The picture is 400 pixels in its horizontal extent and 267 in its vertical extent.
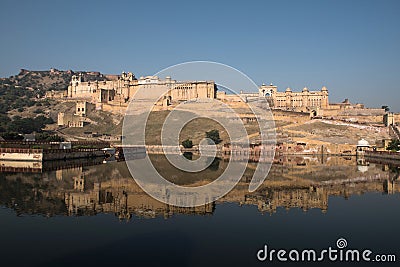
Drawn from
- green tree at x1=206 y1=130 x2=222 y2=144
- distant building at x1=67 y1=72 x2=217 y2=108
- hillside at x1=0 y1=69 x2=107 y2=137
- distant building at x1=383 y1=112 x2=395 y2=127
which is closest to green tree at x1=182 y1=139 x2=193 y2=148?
green tree at x1=206 y1=130 x2=222 y2=144

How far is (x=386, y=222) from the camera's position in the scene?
992cm

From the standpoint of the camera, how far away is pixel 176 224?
9.37 m

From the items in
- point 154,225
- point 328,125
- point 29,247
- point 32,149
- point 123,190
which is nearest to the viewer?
point 29,247

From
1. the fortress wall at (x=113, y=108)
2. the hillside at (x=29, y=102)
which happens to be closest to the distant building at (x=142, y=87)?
the fortress wall at (x=113, y=108)

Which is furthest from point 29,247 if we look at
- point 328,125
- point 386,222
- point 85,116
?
point 85,116

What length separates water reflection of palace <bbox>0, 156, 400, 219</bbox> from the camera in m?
11.0

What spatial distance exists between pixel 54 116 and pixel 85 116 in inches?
259

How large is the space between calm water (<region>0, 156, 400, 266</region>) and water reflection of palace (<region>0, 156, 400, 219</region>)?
0.11 ft

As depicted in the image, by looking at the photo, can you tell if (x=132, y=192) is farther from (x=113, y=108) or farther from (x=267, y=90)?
(x=267, y=90)

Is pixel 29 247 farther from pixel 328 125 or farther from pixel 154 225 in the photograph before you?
pixel 328 125

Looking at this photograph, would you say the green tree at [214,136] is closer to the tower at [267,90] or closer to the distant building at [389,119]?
the distant building at [389,119]

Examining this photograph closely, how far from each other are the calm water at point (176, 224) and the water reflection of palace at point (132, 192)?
34mm

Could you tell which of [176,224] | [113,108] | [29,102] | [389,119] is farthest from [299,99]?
[176,224]

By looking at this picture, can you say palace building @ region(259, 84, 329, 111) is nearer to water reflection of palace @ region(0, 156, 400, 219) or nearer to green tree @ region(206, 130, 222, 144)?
green tree @ region(206, 130, 222, 144)
